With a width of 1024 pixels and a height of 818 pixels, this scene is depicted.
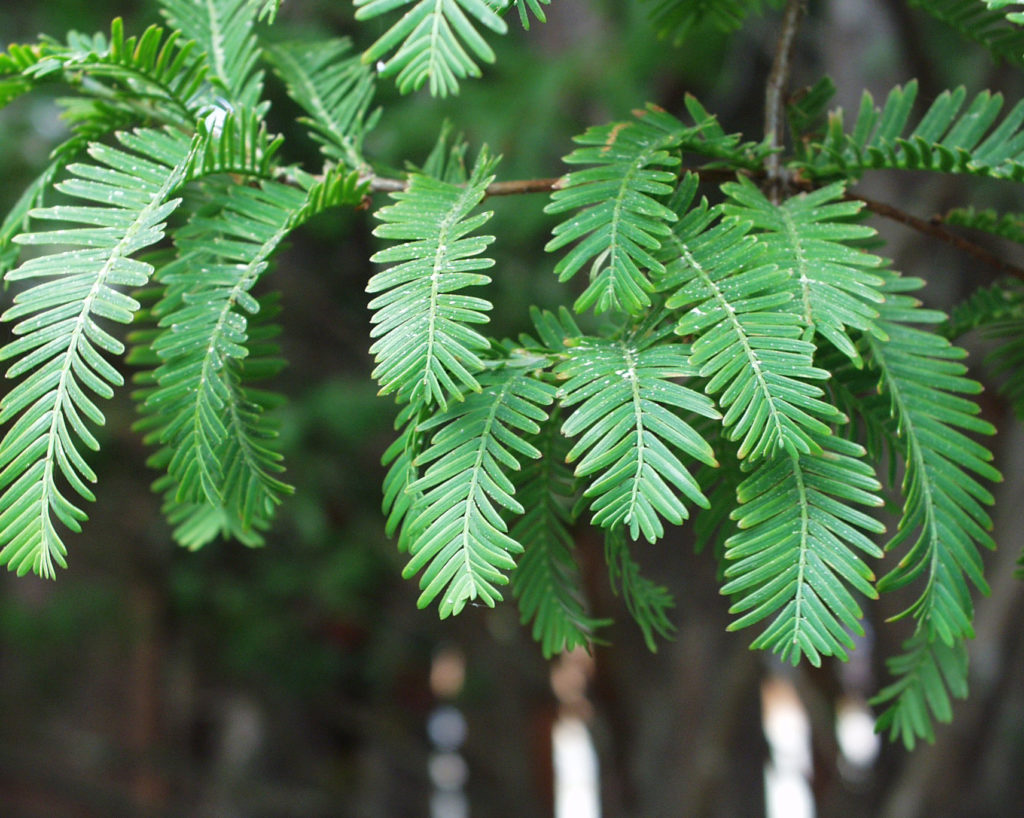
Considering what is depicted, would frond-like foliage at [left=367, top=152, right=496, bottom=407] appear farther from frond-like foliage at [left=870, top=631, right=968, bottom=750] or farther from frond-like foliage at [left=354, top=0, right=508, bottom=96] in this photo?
frond-like foliage at [left=870, top=631, right=968, bottom=750]

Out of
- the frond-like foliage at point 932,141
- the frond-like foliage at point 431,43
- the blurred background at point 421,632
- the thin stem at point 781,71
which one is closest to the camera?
the frond-like foliage at point 431,43

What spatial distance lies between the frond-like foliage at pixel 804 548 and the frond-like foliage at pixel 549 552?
0.11 meters

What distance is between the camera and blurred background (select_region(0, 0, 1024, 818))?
63.8 inches

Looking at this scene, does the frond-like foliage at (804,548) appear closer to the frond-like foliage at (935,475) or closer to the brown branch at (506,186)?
the frond-like foliage at (935,475)

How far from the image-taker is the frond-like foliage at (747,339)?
0.38m

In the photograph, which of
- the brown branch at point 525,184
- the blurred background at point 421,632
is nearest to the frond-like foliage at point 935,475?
the brown branch at point 525,184

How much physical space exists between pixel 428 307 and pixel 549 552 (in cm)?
18

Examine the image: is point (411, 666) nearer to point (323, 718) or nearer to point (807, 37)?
point (323, 718)

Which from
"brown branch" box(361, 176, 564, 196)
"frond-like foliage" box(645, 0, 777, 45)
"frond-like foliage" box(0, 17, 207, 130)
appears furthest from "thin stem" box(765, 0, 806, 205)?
"frond-like foliage" box(0, 17, 207, 130)

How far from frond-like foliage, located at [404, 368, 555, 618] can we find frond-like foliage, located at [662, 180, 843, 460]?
8 centimetres

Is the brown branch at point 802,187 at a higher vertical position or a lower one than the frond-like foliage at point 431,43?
higher

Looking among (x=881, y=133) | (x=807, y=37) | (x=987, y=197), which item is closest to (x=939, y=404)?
(x=881, y=133)

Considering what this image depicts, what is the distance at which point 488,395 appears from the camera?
440 mm

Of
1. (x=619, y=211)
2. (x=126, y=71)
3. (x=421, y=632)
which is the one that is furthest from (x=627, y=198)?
(x=421, y=632)
